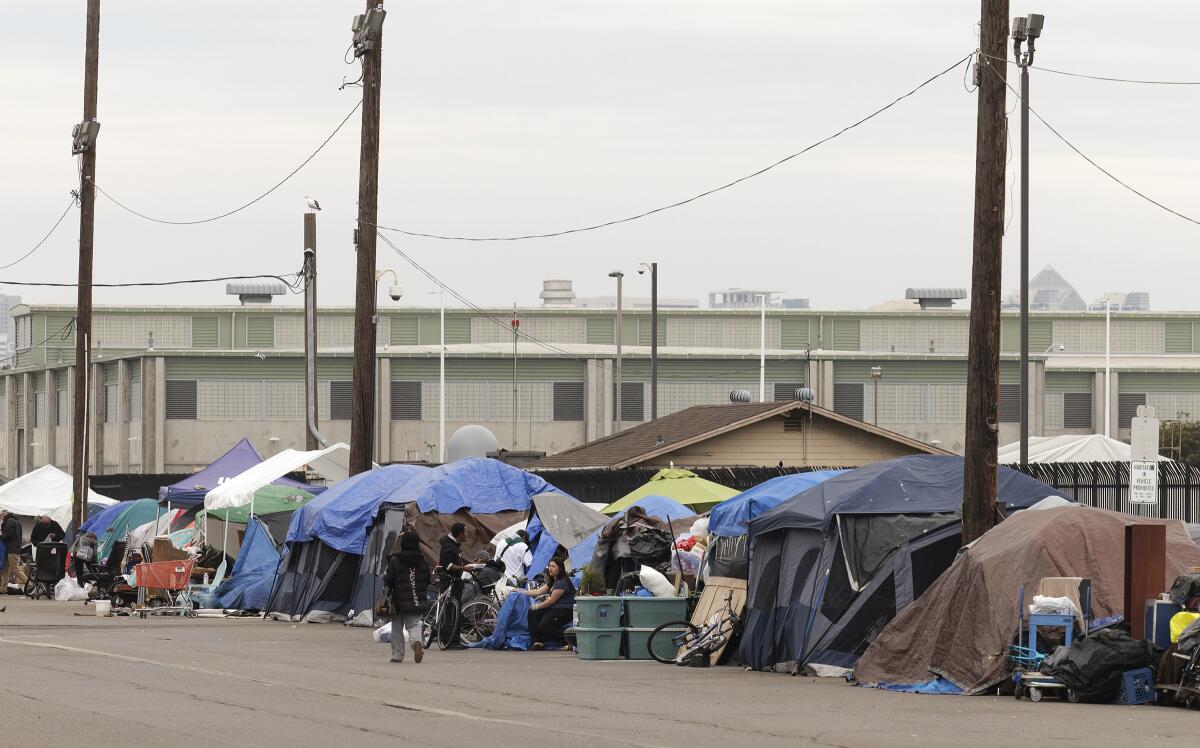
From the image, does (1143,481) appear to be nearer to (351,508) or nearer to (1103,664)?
(1103,664)

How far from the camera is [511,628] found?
2588 centimetres

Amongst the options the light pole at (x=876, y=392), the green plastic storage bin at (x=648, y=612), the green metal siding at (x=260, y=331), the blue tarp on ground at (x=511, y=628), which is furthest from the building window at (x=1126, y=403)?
the green plastic storage bin at (x=648, y=612)

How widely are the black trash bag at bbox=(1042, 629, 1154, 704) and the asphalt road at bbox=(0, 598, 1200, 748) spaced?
0.25 meters

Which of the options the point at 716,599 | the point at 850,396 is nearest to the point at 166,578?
the point at 716,599

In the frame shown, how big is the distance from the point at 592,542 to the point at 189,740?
14.2 meters

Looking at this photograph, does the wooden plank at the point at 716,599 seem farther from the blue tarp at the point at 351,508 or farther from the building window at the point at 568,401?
the building window at the point at 568,401

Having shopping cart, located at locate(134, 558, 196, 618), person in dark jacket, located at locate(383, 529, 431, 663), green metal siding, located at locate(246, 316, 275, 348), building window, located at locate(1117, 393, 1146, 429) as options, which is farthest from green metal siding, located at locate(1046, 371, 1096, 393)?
person in dark jacket, located at locate(383, 529, 431, 663)

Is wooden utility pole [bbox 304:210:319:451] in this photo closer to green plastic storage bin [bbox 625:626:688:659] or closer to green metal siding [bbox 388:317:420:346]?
green plastic storage bin [bbox 625:626:688:659]

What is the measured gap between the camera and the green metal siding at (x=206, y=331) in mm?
97438

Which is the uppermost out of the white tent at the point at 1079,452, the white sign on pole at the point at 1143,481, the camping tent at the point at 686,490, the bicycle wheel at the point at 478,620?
the white sign on pole at the point at 1143,481

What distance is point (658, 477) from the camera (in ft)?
111

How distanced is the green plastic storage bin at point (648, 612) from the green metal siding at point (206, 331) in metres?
76.0

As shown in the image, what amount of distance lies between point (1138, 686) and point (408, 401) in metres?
70.2

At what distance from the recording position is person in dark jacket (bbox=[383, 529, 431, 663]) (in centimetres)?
2250
